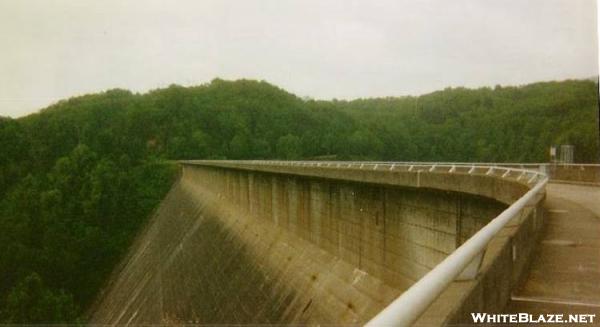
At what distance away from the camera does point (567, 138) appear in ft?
103

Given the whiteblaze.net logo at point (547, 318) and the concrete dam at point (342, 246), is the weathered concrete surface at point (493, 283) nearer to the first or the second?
the concrete dam at point (342, 246)

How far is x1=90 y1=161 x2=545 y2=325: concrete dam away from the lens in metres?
4.54

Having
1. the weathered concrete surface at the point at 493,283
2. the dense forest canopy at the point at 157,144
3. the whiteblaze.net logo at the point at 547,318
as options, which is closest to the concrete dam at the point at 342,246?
the weathered concrete surface at the point at 493,283

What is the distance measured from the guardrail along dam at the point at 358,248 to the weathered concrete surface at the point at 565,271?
143 mm

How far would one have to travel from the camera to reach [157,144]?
278 ft

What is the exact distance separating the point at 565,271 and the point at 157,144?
275 ft

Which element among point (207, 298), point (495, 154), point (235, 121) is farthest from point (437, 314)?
point (235, 121)

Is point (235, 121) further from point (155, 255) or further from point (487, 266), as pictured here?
point (487, 266)

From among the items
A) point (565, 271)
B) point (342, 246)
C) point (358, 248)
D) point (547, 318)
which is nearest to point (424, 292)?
point (547, 318)

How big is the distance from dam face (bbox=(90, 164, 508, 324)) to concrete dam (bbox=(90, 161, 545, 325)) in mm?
28

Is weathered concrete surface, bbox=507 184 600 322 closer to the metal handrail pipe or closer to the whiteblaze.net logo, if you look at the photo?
the whiteblaze.net logo

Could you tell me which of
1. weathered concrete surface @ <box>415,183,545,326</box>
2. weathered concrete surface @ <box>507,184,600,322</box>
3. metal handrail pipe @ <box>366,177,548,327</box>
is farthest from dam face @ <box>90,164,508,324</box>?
metal handrail pipe @ <box>366,177,548,327</box>

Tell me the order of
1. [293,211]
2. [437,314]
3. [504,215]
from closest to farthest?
[437,314] < [504,215] < [293,211]

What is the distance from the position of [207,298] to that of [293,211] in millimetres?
5443
